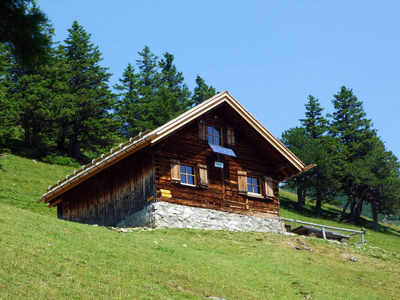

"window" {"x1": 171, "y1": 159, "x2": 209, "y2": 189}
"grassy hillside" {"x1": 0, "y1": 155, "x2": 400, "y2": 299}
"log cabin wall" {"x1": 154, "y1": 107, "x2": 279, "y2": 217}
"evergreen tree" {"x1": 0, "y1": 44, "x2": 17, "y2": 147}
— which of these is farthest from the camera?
"evergreen tree" {"x1": 0, "y1": 44, "x2": 17, "y2": 147}

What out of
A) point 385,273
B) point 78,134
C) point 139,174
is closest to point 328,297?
point 385,273

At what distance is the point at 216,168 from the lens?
3042 cm

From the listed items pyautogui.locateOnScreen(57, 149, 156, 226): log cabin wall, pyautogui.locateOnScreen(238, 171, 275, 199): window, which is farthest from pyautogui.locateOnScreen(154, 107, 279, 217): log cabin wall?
pyautogui.locateOnScreen(57, 149, 156, 226): log cabin wall

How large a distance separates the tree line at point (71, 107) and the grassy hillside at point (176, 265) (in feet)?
106

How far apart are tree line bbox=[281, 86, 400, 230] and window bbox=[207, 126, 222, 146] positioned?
27865 mm

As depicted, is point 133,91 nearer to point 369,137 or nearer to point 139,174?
point 369,137

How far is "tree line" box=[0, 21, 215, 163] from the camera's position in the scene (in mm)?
55750

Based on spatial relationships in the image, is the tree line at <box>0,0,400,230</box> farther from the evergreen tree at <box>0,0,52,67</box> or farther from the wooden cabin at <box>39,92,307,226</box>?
the evergreen tree at <box>0,0,52,67</box>

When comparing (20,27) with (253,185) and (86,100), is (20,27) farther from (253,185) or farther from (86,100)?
(86,100)

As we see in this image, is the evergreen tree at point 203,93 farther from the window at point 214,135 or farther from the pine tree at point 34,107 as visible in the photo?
the window at point 214,135

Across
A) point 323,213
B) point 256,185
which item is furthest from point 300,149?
point 256,185

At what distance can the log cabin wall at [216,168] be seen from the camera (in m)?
28.5

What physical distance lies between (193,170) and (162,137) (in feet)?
10.4

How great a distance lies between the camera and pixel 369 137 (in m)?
70.1
